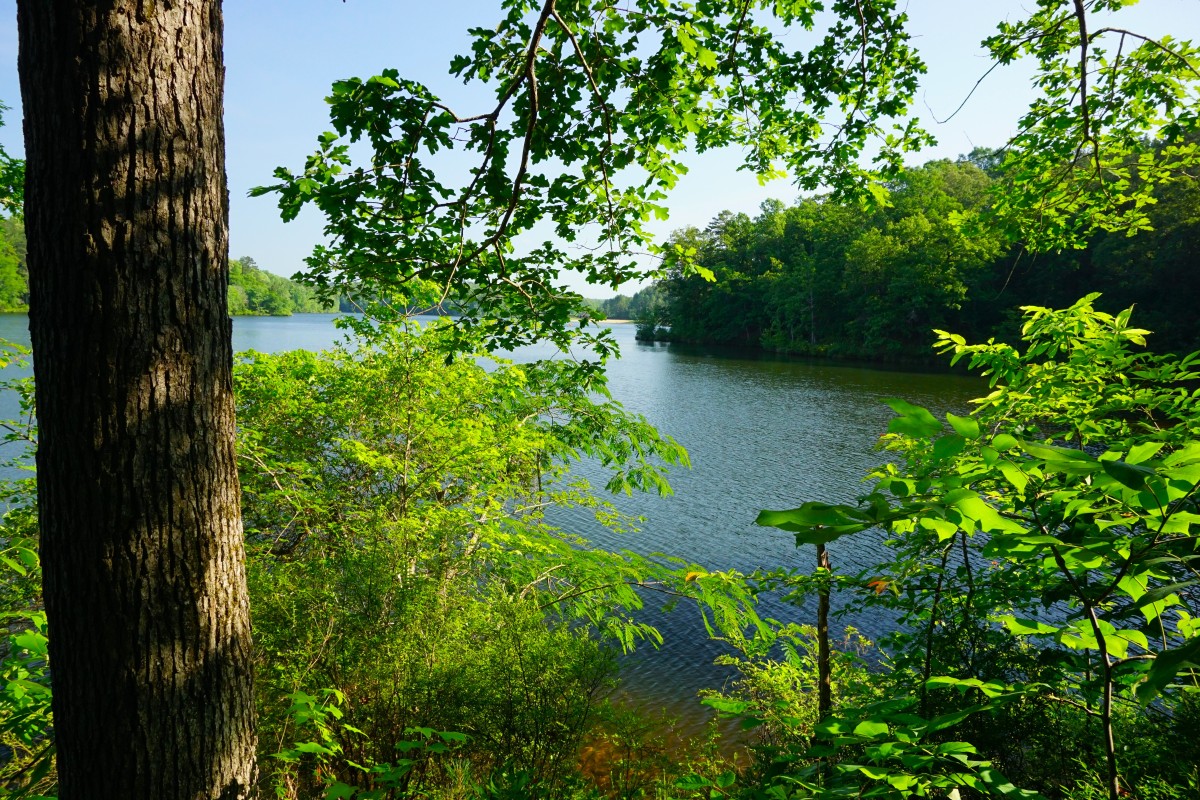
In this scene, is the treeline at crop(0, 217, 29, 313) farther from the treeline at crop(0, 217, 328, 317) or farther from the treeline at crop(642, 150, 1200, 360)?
the treeline at crop(642, 150, 1200, 360)

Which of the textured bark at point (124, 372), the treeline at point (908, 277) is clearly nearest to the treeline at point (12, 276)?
the treeline at point (908, 277)

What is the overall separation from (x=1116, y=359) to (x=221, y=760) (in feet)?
12.5

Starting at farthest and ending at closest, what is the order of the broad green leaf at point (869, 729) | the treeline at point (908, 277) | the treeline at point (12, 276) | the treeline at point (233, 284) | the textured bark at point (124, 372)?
the treeline at point (908, 277), the treeline at point (12, 276), the treeline at point (233, 284), the textured bark at point (124, 372), the broad green leaf at point (869, 729)

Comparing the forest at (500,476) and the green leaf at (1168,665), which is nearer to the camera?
the green leaf at (1168,665)

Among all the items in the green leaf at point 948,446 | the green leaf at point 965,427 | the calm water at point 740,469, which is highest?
the green leaf at point 965,427

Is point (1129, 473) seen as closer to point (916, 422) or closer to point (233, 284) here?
point (916, 422)

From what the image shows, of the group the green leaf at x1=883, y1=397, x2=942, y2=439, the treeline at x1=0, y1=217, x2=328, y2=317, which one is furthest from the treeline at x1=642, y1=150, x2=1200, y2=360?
the green leaf at x1=883, y1=397, x2=942, y2=439

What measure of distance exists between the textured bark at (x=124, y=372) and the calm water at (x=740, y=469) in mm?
1564

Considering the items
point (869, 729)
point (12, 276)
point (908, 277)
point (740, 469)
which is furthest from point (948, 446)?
point (908, 277)

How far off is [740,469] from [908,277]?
32370mm

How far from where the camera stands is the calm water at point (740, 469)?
898 cm

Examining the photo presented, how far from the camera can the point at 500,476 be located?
6.32 metres

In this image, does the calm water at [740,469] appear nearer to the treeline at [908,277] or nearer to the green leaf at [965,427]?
the green leaf at [965,427]

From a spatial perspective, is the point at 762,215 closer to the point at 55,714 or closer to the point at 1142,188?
the point at 1142,188
